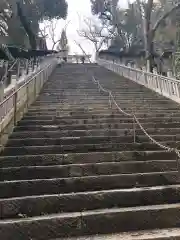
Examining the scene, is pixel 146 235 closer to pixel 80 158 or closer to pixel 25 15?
pixel 80 158

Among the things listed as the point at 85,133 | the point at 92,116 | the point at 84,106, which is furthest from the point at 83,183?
the point at 84,106

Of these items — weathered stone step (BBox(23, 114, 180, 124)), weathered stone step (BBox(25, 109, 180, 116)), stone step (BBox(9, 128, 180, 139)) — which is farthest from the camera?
weathered stone step (BBox(25, 109, 180, 116))

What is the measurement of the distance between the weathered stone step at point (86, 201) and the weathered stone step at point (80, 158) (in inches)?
59.2

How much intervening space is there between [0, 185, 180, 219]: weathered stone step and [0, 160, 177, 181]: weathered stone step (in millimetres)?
927

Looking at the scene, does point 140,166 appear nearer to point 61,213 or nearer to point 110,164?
point 110,164

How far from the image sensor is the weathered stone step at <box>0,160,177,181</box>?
18.9 ft

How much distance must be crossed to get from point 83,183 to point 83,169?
21.4 inches

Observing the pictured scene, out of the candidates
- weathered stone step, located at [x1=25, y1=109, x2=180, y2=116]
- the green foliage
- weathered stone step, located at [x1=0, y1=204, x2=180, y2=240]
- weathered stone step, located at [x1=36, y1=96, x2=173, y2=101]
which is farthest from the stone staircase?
the green foliage

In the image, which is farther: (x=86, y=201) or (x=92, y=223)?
(x=86, y=201)

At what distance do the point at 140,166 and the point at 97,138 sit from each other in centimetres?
189

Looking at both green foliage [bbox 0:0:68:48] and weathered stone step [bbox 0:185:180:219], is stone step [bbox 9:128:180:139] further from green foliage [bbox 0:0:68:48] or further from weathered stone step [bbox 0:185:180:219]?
green foliage [bbox 0:0:68:48]

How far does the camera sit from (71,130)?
327 inches

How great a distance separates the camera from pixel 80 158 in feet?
21.2

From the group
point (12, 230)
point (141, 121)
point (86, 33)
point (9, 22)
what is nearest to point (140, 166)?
point (12, 230)
